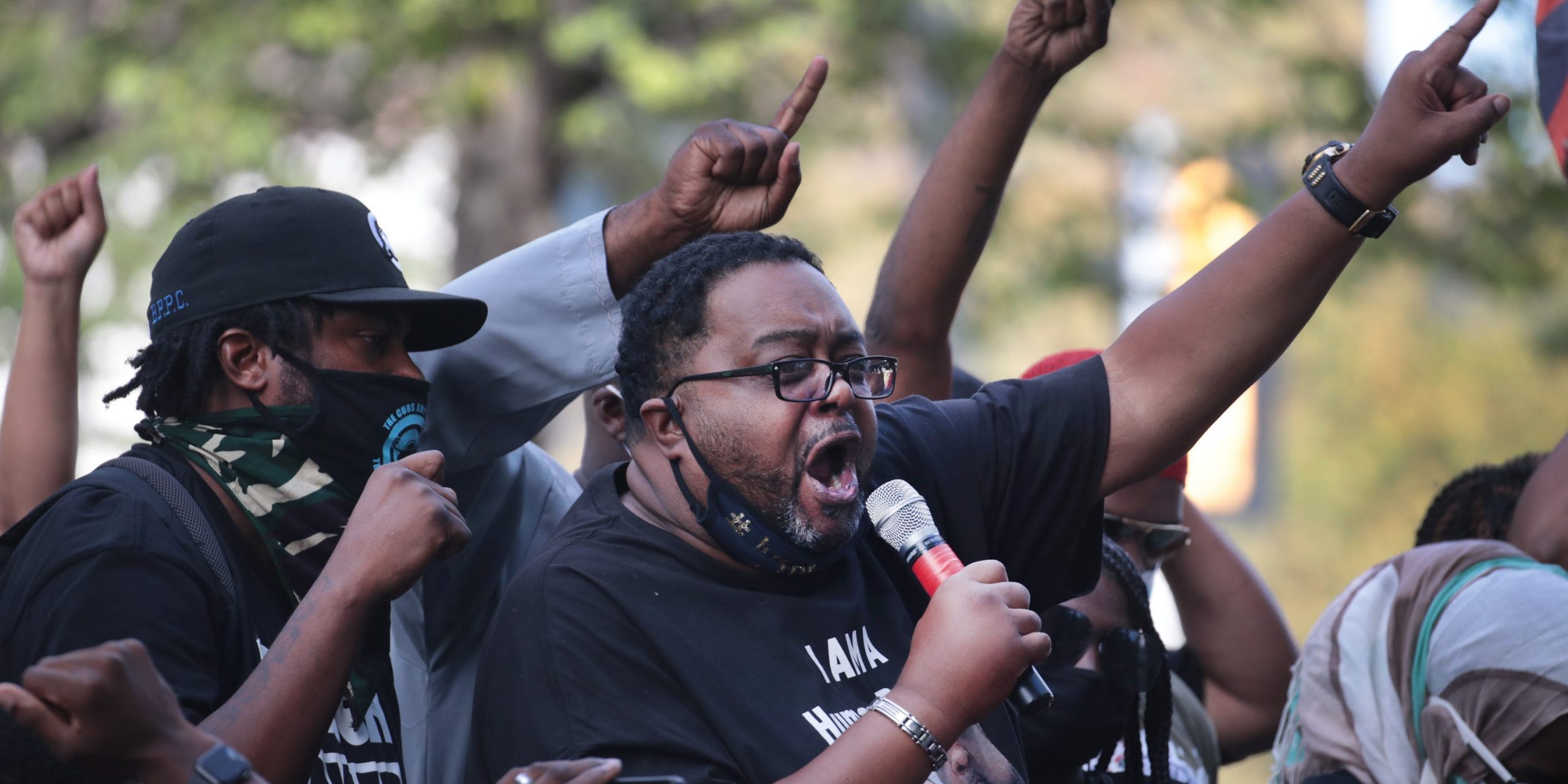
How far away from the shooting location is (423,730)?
3.30 m

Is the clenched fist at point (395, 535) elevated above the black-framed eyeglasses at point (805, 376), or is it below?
below

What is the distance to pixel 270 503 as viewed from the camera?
278 cm

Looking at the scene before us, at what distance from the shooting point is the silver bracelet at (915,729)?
227cm

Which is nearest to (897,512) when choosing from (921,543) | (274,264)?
(921,543)

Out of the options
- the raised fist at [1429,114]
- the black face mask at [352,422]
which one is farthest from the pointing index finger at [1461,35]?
the black face mask at [352,422]

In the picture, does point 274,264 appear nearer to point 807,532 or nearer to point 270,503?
point 270,503

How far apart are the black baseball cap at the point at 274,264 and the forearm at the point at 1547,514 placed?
2.39 metres

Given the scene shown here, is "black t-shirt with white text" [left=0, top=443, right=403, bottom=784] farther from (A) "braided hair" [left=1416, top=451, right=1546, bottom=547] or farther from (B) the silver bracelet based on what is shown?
(A) "braided hair" [left=1416, top=451, right=1546, bottom=547]

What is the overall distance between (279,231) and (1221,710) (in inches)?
110

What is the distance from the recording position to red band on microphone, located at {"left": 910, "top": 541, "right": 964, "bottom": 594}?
243 cm

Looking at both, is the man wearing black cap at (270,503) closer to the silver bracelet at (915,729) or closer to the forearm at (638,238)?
the forearm at (638,238)

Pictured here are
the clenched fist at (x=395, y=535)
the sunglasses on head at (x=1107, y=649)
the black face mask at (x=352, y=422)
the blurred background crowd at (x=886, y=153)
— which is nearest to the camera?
the clenched fist at (x=395, y=535)

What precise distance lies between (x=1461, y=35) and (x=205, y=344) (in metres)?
2.26

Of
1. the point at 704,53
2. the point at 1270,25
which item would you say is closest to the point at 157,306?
the point at 704,53
